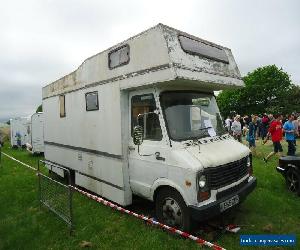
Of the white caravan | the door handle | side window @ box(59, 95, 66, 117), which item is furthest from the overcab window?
the white caravan

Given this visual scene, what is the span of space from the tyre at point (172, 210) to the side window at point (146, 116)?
1.07 metres

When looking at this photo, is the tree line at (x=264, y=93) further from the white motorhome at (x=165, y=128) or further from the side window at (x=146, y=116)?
the side window at (x=146, y=116)

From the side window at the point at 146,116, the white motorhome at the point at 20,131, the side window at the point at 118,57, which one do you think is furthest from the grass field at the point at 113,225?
the white motorhome at the point at 20,131

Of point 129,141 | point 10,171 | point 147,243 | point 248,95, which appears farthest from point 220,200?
point 248,95

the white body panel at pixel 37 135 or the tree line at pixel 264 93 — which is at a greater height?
the tree line at pixel 264 93

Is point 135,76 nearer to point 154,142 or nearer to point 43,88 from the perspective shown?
point 154,142

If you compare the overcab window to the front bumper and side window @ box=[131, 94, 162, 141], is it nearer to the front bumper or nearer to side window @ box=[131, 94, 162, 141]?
side window @ box=[131, 94, 162, 141]

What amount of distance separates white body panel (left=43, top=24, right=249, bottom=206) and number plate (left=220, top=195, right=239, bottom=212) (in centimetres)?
54

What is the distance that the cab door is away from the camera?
6.30 metres

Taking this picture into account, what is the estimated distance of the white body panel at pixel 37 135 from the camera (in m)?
19.9

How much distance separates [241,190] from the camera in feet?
21.2

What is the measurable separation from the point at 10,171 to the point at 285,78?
5589 centimetres

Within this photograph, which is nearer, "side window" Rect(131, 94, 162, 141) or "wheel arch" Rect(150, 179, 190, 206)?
"wheel arch" Rect(150, 179, 190, 206)

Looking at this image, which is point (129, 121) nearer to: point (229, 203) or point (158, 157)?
point (158, 157)
